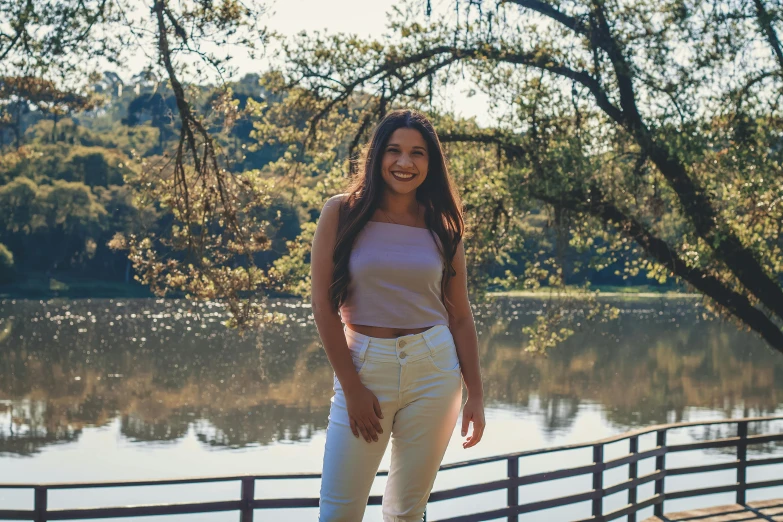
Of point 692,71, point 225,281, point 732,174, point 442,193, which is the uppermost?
point 692,71

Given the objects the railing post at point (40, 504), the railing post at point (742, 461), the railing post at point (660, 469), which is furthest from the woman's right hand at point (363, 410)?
the railing post at point (742, 461)

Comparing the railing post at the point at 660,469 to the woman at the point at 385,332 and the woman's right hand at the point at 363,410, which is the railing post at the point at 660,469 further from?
the woman's right hand at the point at 363,410

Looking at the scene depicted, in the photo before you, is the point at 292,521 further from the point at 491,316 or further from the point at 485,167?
the point at 491,316

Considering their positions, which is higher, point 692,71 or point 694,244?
point 692,71

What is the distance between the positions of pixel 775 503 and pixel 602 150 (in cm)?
460

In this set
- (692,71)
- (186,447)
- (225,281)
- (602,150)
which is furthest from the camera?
(186,447)

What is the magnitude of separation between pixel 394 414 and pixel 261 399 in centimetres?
2547

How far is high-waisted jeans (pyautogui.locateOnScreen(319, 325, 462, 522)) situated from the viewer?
9.10ft

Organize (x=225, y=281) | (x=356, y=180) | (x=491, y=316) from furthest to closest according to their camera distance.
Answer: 1. (x=491, y=316)
2. (x=225, y=281)
3. (x=356, y=180)

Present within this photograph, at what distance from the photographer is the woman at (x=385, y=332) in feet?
9.09

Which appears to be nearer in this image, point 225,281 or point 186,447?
point 225,281

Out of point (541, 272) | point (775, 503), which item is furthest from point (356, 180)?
point (541, 272)

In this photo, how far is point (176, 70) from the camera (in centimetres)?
770

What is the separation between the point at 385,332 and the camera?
282 cm
